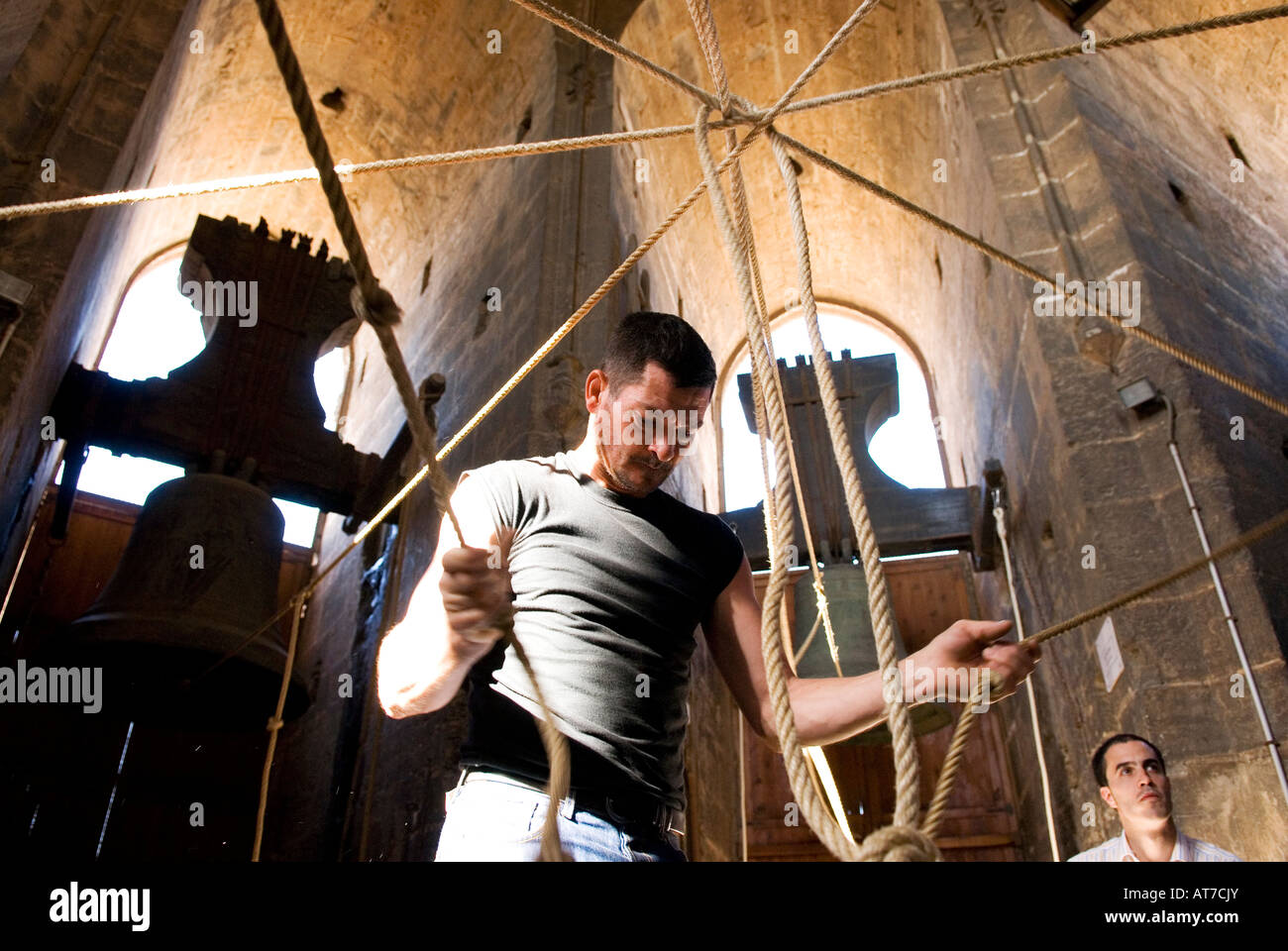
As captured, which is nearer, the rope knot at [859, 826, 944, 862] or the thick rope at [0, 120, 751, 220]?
the rope knot at [859, 826, 944, 862]

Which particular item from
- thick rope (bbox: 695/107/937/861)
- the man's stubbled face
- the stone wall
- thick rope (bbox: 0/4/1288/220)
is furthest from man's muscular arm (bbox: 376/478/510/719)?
the stone wall

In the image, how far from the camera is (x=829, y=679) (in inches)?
56.9

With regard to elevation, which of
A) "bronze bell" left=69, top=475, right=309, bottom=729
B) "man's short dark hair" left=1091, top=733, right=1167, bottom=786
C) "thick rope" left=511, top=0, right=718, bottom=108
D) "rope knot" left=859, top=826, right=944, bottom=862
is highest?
"thick rope" left=511, top=0, right=718, bottom=108

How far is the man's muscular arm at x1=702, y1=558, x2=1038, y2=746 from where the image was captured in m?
1.18

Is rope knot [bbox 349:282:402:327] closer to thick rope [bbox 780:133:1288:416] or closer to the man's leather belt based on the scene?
the man's leather belt

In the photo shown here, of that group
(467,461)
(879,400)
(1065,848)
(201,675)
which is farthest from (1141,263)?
(201,675)

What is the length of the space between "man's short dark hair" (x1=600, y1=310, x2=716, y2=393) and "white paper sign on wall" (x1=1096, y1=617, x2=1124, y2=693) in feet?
6.35

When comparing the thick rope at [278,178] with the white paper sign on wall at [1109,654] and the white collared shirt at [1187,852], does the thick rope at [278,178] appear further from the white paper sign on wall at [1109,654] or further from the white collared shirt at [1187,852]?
the white collared shirt at [1187,852]

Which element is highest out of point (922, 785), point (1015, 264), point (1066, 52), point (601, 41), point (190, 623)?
point (601, 41)

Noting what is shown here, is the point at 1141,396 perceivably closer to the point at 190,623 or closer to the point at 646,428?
the point at 646,428

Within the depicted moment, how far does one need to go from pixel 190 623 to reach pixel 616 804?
2.19 metres

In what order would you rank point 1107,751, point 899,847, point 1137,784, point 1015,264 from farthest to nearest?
1. point 1107,751
2. point 1137,784
3. point 1015,264
4. point 899,847

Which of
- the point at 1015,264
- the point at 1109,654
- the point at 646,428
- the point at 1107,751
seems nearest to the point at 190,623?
the point at 646,428

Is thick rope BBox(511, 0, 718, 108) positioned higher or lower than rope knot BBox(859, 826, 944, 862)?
higher
